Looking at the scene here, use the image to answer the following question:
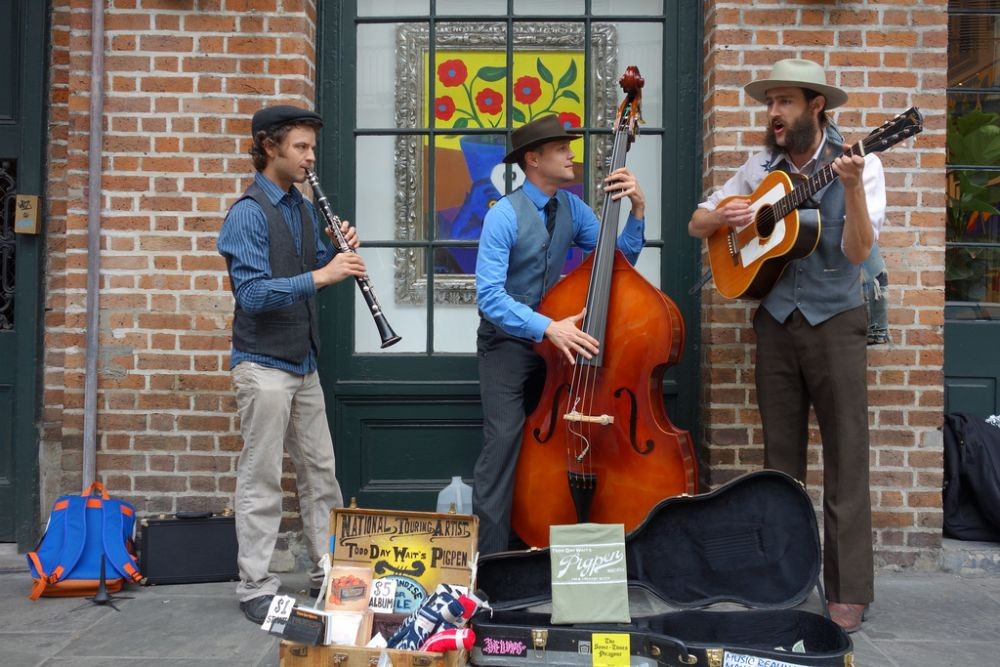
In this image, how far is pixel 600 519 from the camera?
3670 mm

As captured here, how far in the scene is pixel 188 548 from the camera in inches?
→ 170

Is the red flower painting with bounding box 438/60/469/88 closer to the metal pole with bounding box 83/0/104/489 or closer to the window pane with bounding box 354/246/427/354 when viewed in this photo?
the window pane with bounding box 354/246/427/354

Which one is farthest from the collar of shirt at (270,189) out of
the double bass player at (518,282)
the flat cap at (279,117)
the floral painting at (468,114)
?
the floral painting at (468,114)

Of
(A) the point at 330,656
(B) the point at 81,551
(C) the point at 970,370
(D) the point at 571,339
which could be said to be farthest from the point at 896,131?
(B) the point at 81,551

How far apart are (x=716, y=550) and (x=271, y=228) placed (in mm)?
2009

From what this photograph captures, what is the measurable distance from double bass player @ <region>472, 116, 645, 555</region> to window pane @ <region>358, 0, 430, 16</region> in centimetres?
118

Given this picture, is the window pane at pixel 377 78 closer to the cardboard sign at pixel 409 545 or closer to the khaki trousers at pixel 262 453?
the khaki trousers at pixel 262 453

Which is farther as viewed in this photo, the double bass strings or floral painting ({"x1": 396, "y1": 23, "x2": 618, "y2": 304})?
floral painting ({"x1": 396, "y1": 23, "x2": 618, "y2": 304})

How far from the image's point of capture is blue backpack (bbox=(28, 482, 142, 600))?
4105 millimetres

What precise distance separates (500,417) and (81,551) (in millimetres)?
1786

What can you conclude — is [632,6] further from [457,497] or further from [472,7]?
[457,497]

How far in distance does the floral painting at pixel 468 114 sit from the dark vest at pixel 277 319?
3.31 ft

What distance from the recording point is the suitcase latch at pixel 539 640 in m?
3.27

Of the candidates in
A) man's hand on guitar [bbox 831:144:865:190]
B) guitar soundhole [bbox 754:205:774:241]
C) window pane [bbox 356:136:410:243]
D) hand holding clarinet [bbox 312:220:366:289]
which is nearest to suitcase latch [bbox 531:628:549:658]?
hand holding clarinet [bbox 312:220:366:289]
